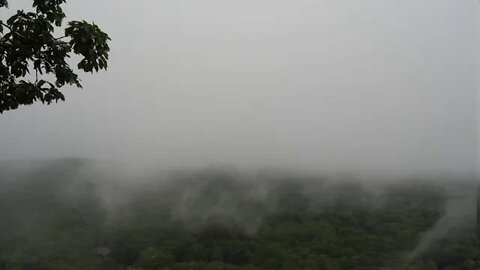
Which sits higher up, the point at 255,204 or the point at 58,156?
the point at 58,156

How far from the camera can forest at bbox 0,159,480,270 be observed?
17.4 feet

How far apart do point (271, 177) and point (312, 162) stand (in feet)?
1.43

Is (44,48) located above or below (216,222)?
above

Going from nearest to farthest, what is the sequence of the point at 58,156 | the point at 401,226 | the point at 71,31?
the point at 71,31
the point at 58,156
the point at 401,226

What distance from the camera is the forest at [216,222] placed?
5.30 metres

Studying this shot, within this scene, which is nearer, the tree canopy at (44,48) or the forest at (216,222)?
the tree canopy at (44,48)

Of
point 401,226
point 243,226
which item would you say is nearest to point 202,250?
point 243,226

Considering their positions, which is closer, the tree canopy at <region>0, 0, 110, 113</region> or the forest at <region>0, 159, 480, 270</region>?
the tree canopy at <region>0, 0, 110, 113</region>

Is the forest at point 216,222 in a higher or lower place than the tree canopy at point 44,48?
lower

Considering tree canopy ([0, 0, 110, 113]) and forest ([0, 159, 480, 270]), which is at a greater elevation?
tree canopy ([0, 0, 110, 113])

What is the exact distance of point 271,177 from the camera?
5.46m

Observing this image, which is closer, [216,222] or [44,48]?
[44,48]

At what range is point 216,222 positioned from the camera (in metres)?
5.47

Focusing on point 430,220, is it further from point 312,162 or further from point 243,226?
point 243,226
